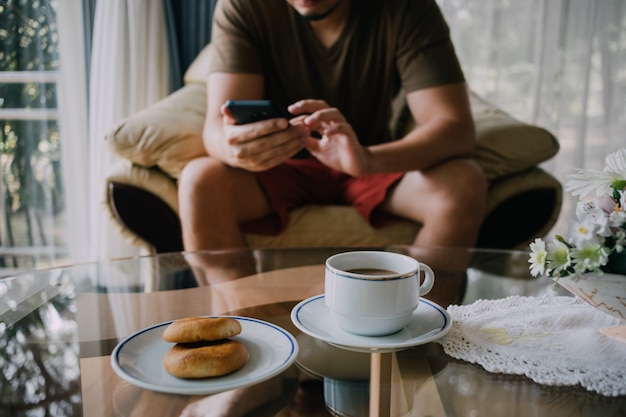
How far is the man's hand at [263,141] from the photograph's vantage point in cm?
122

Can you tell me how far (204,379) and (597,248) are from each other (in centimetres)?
38

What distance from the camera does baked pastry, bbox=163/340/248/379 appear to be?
1.61 ft

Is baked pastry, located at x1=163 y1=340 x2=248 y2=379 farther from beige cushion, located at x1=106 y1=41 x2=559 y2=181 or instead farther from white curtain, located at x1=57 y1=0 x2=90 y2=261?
white curtain, located at x1=57 y1=0 x2=90 y2=261

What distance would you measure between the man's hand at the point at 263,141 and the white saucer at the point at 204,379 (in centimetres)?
67

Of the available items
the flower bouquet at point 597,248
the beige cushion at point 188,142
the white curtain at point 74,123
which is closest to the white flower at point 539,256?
the flower bouquet at point 597,248

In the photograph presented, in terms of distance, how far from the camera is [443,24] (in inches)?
60.5

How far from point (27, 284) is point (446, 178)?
0.91m

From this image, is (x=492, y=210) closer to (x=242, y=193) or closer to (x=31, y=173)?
(x=242, y=193)

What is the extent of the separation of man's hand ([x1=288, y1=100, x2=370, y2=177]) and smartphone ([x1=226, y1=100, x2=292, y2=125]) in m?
0.03

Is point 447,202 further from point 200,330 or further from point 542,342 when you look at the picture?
point 200,330

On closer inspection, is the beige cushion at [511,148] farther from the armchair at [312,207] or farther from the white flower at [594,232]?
the white flower at [594,232]

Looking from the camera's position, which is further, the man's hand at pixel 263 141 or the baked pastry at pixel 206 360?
the man's hand at pixel 263 141

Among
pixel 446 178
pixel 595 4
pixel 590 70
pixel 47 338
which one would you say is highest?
pixel 595 4

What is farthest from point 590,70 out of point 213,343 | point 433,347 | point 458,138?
point 213,343
